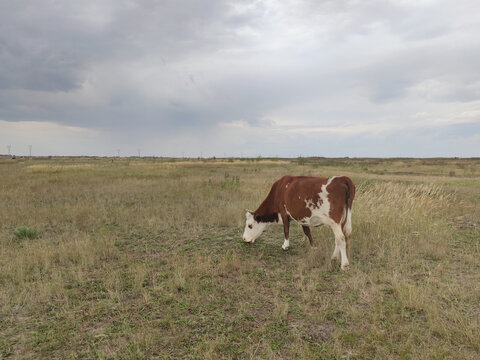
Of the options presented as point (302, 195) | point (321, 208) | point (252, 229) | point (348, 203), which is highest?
point (302, 195)

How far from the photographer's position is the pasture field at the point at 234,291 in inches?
140

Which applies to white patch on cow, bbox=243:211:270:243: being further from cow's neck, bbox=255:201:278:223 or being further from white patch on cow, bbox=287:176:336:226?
white patch on cow, bbox=287:176:336:226

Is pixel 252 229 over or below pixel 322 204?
below

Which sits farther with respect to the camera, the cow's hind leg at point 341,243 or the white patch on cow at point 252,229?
the white patch on cow at point 252,229

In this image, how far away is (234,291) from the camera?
16.6 ft

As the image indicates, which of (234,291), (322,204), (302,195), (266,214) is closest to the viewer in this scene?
(234,291)

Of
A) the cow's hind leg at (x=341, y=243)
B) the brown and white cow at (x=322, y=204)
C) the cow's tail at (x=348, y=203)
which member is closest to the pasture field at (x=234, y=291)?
the cow's hind leg at (x=341, y=243)

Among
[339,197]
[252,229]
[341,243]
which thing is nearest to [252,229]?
[252,229]

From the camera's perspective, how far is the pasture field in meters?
3.55

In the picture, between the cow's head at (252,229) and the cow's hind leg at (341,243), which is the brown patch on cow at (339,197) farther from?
the cow's head at (252,229)

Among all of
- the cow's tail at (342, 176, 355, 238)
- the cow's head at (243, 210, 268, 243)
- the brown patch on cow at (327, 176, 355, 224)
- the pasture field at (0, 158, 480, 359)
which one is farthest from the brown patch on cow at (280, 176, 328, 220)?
the cow's head at (243, 210, 268, 243)

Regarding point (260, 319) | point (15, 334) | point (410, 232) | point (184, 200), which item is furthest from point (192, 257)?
point (184, 200)

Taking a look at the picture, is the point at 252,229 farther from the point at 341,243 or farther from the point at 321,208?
the point at 341,243

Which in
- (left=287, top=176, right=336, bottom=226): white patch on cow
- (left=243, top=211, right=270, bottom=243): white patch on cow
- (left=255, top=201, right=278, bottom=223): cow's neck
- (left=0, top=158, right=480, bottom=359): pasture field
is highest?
(left=287, top=176, right=336, bottom=226): white patch on cow
